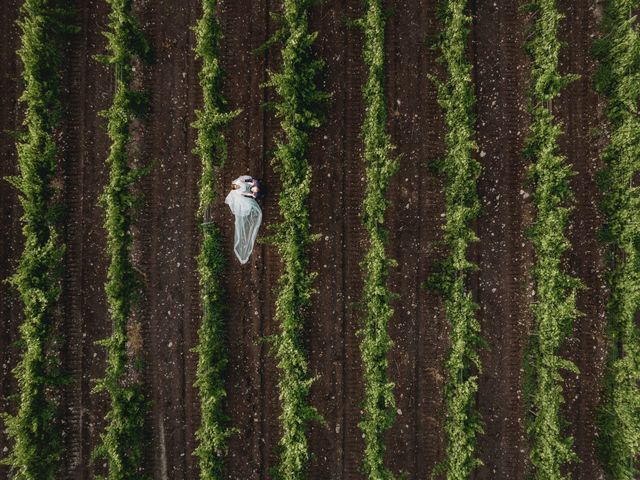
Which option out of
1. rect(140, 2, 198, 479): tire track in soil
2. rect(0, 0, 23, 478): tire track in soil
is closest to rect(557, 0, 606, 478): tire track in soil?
rect(140, 2, 198, 479): tire track in soil

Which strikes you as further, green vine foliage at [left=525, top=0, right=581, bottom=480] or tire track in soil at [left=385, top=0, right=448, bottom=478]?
tire track in soil at [left=385, top=0, right=448, bottom=478]

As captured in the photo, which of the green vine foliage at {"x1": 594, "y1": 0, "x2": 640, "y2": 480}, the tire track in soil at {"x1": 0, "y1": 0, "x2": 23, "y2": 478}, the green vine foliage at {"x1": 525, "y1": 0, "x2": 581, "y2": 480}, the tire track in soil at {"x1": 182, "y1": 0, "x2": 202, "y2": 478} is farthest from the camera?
the tire track in soil at {"x1": 182, "y1": 0, "x2": 202, "y2": 478}

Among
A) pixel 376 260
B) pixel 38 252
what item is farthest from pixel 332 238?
pixel 38 252

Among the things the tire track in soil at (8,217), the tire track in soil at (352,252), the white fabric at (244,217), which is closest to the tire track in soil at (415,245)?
the tire track in soil at (352,252)

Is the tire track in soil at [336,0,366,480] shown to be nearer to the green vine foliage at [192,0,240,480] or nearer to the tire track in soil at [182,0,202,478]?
the green vine foliage at [192,0,240,480]

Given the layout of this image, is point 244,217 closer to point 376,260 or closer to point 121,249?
point 121,249
